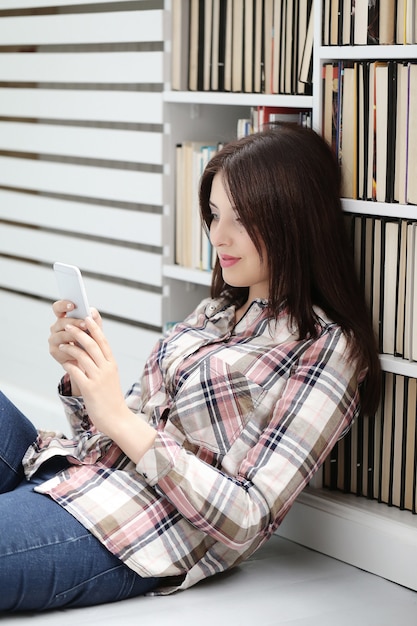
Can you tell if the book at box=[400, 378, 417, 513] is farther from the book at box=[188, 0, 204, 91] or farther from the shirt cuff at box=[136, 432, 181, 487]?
the book at box=[188, 0, 204, 91]

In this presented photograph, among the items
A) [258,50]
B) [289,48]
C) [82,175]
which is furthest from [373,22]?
[82,175]

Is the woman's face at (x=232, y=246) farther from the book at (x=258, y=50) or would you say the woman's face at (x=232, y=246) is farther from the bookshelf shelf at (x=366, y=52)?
the book at (x=258, y=50)

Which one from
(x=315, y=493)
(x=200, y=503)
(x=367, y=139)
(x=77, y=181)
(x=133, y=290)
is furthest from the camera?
(x=77, y=181)

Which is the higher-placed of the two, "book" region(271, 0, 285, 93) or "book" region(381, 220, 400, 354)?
"book" region(271, 0, 285, 93)

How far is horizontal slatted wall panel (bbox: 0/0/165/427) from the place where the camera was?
253 centimetres

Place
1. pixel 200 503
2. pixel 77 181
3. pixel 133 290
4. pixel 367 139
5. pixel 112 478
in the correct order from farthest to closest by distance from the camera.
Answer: pixel 77 181 < pixel 133 290 < pixel 367 139 < pixel 112 478 < pixel 200 503

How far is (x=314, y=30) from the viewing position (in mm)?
1895

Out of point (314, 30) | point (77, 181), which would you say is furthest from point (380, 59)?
point (77, 181)

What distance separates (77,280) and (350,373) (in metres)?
0.49

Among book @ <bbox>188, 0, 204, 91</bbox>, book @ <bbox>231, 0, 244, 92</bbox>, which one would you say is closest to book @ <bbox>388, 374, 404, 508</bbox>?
book @ <bbox>231, 0, 244, 92</bbox>

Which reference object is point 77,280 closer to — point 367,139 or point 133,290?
point 367,139

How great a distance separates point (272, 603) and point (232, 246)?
0.62 metres

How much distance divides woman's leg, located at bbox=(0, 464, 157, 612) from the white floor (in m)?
0.03

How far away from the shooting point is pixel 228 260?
1816mm
